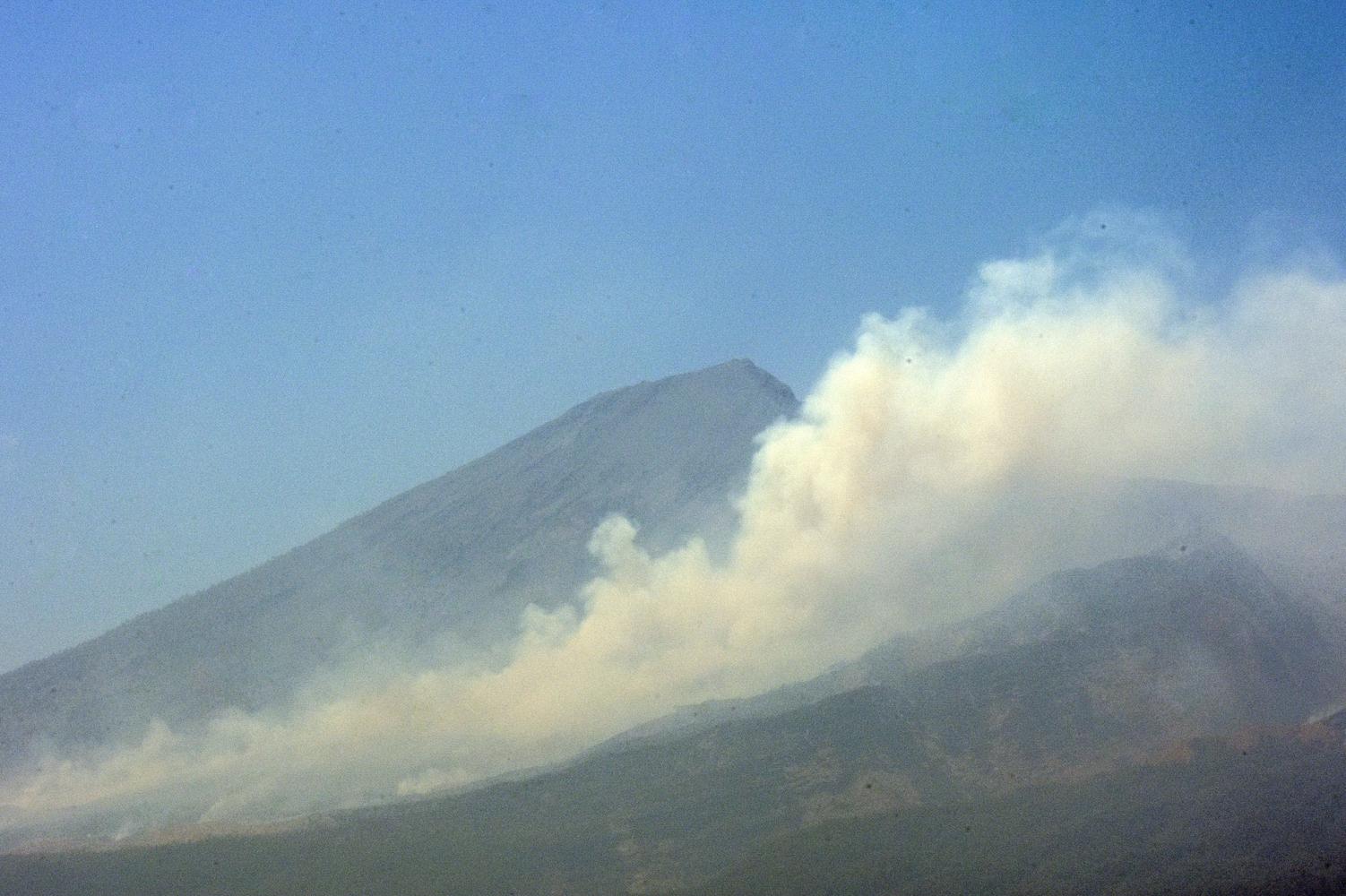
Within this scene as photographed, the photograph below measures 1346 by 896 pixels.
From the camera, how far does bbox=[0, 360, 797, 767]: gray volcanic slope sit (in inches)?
3848

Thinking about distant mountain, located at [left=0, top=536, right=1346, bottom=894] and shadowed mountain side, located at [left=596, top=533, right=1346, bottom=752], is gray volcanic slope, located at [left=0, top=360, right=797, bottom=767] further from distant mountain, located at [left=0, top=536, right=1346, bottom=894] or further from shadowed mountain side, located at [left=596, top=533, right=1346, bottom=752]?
distant mountain, located at [left=0, top=536, right=1346, bottom=894]

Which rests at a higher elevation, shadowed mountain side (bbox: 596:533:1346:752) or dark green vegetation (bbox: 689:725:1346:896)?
shadowed mountain side (bbox: 596:533:1346:752)

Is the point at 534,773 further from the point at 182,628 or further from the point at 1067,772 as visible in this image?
the point at 182,628

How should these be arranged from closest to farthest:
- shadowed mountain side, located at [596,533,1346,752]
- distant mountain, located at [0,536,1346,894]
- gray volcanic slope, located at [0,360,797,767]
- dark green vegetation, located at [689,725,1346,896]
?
dark green vegetation, located at [689,725,1346,896]
distant mountain, located at [0,536,1346,894]
shadowed mountain side, located at [596,533,1346,752]
gray volcanic slope, located at [0,360,797,767]

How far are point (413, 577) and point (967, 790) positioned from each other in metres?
64.3

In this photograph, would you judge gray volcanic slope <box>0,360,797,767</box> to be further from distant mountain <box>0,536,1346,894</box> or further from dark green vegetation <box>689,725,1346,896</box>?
dark green vegetation <box>689,725,1346,896</box>

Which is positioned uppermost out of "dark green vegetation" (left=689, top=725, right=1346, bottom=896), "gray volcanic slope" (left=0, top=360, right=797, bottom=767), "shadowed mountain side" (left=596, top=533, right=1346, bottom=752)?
"gray volcanic slope" (left=0, top=360, right=797, bottom=767)

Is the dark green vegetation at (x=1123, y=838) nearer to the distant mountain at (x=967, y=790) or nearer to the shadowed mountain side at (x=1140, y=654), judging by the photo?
the distant mountain at (x=967, y=790)

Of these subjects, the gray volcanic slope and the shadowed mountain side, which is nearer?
the shadowed mountain side

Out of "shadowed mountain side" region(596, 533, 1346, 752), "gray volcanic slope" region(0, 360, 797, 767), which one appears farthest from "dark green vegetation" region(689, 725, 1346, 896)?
"gray volcanic slope" region(0, 360, 797, 767)

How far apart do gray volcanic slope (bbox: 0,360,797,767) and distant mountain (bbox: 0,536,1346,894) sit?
3399 cm

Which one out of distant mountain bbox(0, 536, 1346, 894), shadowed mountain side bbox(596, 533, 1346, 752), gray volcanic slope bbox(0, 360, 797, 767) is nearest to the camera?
distant mountain bbox(0, 536, 1346, 894)

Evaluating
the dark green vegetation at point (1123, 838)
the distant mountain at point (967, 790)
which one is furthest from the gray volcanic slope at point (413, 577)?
the dark green vegetation at point (1123, 838)

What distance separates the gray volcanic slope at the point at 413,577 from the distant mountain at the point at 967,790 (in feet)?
112
